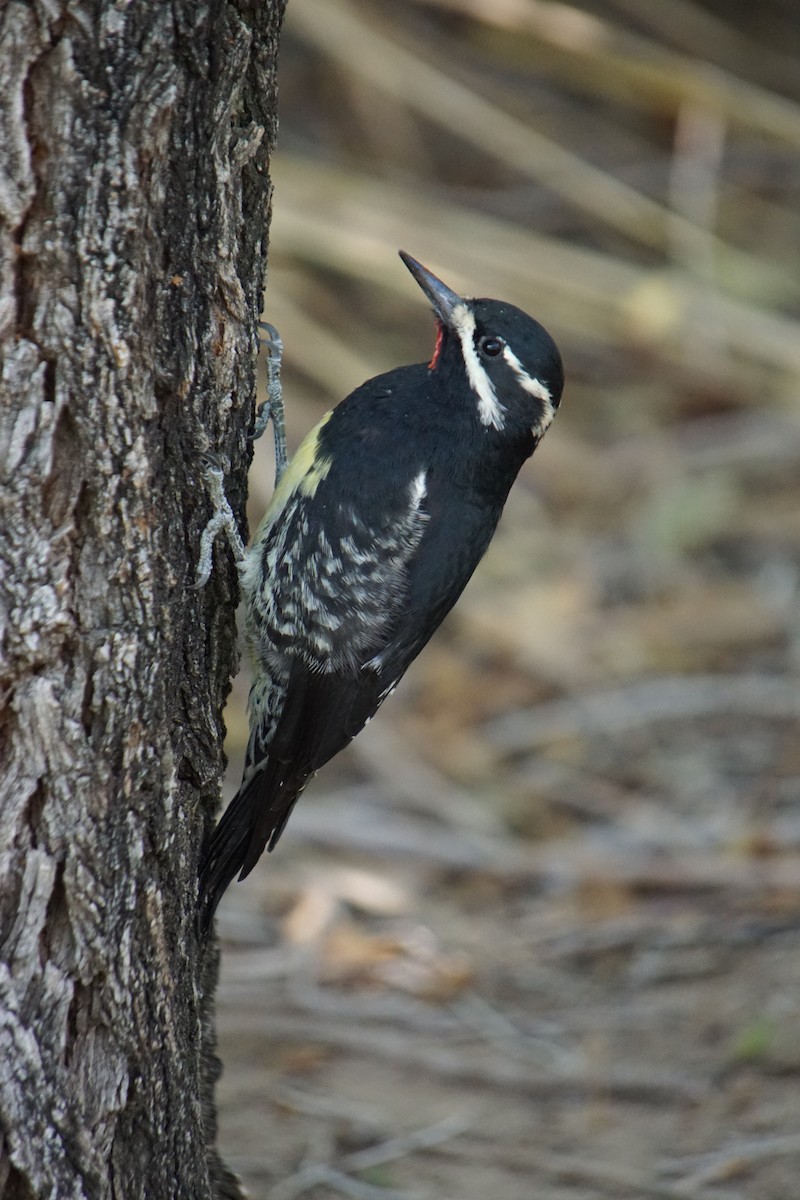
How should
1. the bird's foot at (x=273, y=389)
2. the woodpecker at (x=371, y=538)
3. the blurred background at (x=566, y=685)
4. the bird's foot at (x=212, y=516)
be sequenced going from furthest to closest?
the blurred background at (x=566, y=685) → the bird's foot at (x=273, y=389) → the woodpecker at (x=371, y=538) → the bird's foot at (x=212, y=516)

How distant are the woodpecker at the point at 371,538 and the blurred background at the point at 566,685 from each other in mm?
1216

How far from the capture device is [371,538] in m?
3.16

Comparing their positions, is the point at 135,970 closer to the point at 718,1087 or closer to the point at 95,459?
the point at 95,459

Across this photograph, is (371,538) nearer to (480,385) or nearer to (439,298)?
(480,385)

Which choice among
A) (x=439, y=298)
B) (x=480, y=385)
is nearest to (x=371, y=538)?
(x=480, y=385)

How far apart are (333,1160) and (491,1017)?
0.77 m

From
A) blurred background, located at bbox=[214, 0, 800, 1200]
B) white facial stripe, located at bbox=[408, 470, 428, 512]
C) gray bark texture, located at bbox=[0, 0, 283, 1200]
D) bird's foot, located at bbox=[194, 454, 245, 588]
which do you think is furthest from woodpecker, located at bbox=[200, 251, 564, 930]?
blurred background, located at bbox=[214, 0, 800, 1200]

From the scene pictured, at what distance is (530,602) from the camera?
596 cm

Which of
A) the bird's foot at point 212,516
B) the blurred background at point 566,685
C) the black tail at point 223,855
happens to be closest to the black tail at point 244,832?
the black tail at point 223,855

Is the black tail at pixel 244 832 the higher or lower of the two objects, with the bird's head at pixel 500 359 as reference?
lower

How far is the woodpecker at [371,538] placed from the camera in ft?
10.3

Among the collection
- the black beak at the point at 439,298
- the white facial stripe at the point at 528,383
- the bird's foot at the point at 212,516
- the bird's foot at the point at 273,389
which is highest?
the black beak at the point at 439,298

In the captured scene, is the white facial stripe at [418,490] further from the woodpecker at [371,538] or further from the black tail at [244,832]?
the black tail at [244,832]

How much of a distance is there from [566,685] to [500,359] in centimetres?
257
